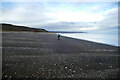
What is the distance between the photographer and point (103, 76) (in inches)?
203

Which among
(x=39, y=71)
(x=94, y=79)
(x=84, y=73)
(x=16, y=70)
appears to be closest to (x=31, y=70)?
(x=39, y=71)

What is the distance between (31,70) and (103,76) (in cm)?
417

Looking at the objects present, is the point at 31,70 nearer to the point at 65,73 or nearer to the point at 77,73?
the point at 65,73

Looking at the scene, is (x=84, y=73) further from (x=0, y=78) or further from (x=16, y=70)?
(x=0, y=78)

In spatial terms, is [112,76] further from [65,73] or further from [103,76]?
[65,73]

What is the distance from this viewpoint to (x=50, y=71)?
5.50 m

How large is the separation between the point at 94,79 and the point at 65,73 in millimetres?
1578

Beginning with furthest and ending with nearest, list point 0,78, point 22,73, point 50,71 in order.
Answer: point 50,71, point 22,73, point 0,78

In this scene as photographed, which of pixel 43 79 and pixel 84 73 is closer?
pixel 43 79

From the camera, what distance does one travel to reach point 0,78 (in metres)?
4.62

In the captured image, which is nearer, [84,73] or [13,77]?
[13,77]

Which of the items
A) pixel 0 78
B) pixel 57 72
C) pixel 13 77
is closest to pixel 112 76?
pixel 57 72

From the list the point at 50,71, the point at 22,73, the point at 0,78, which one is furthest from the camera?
the point at 50,71

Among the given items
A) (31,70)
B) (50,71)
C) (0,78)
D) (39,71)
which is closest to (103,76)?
(50,71)
